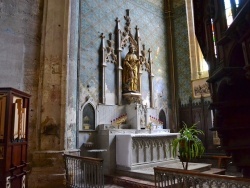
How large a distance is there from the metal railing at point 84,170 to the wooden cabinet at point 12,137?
109cm

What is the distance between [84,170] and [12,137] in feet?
4.73

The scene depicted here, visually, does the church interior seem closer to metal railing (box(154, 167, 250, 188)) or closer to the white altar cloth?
the white altar cloth

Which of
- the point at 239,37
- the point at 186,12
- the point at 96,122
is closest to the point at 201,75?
the point at 186,12

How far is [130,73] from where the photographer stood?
8.36 m

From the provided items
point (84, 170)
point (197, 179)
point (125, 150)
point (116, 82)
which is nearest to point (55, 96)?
point (84, 170)

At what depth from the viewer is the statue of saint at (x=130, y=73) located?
8.29 metres

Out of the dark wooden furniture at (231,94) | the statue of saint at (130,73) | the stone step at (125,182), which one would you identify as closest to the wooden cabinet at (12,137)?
the stone step at (125,182)

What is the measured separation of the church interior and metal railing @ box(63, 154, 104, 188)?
211 mm

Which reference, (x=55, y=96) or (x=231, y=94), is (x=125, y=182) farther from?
(x=231, y=94)

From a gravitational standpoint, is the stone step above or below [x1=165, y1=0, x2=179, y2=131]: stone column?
below

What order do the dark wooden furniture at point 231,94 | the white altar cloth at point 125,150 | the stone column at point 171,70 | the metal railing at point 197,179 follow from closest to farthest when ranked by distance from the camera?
the metal railing at point 197,179 → the dark wooden furniture at point 231,94 → the white altar cloth at point 125,150 → the stone column at point 171,70

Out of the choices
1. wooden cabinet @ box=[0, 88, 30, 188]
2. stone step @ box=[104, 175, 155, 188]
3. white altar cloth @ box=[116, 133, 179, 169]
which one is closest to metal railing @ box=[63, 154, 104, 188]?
stone step @ box=[104, 175, 155, 188]

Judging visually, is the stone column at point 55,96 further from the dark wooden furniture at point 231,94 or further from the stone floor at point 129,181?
the dark wooden furniture at point 231,94

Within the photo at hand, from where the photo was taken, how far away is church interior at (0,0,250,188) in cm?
304
